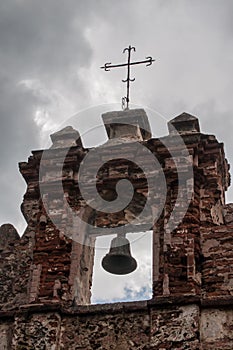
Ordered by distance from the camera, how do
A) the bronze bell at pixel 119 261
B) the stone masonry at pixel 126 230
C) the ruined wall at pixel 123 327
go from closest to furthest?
the ruined wall at pixel 123 327 < the stone masonry at pixel 126 230 < the bronze bell at pixel 119 261

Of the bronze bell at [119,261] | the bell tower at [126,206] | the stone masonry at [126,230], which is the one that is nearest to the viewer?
the stone masonry at [126,230]

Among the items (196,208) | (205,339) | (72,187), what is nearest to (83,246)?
(72,187)

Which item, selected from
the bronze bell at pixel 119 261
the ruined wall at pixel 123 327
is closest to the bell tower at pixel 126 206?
the bronze bell at pixel 119 261

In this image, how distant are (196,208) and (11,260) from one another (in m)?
1.91

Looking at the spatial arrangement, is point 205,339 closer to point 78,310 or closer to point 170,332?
point 170,332

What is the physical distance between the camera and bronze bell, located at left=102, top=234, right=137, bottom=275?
25.3ft

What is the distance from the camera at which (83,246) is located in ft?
25.2

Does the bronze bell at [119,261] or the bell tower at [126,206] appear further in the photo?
Answer: the bronze bell at [119,261]

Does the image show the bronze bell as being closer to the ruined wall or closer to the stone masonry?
the stone masonry

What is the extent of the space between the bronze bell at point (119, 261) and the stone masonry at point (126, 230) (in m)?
0.21

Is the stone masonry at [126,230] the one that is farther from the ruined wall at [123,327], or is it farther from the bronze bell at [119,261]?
the bronze bell at [119,261]

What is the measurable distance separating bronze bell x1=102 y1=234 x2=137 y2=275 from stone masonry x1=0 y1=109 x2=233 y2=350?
0.68 feet

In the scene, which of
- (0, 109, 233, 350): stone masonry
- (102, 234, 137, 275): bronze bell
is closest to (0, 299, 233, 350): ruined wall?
(0, 109, 233, 350): stone masonry

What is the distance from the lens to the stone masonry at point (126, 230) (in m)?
6.70
